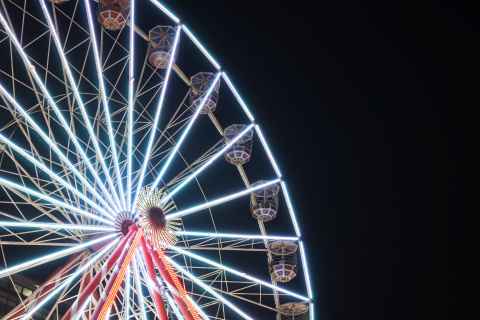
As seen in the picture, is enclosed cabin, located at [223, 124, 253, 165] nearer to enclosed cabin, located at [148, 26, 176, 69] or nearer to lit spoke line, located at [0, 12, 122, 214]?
enclosed cabin, located at [148, 26, 176, 69]

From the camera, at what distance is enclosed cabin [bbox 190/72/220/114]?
1633 cm

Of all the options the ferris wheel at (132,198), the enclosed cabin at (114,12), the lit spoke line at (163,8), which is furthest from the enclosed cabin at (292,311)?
the enclosed cabin at (114,12)

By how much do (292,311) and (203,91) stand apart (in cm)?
621

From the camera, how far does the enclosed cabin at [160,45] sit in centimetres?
1588

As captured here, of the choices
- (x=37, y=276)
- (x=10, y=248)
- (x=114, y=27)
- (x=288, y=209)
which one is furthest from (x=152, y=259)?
(x=37, y=276)

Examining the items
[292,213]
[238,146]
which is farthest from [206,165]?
[292,213]

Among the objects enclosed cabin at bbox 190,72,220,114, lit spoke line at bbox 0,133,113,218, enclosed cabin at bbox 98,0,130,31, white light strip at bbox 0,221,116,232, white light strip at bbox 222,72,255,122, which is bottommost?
white light strip at bbox 0,221,116,232

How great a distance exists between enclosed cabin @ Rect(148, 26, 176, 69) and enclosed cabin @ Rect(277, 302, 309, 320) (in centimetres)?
694

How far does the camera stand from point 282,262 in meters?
16.4

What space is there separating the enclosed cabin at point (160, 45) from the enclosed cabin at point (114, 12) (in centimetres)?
103

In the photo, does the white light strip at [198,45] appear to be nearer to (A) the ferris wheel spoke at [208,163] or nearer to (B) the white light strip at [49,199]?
(A) the ferris wheel spoke at [208,163]

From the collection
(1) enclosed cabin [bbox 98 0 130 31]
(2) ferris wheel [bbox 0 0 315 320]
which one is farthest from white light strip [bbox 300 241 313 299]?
(1) enclosed cabin [bbox 98 0 130 31]

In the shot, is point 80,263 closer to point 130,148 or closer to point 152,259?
point 152,259

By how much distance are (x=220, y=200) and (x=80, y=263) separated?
3.51 m
